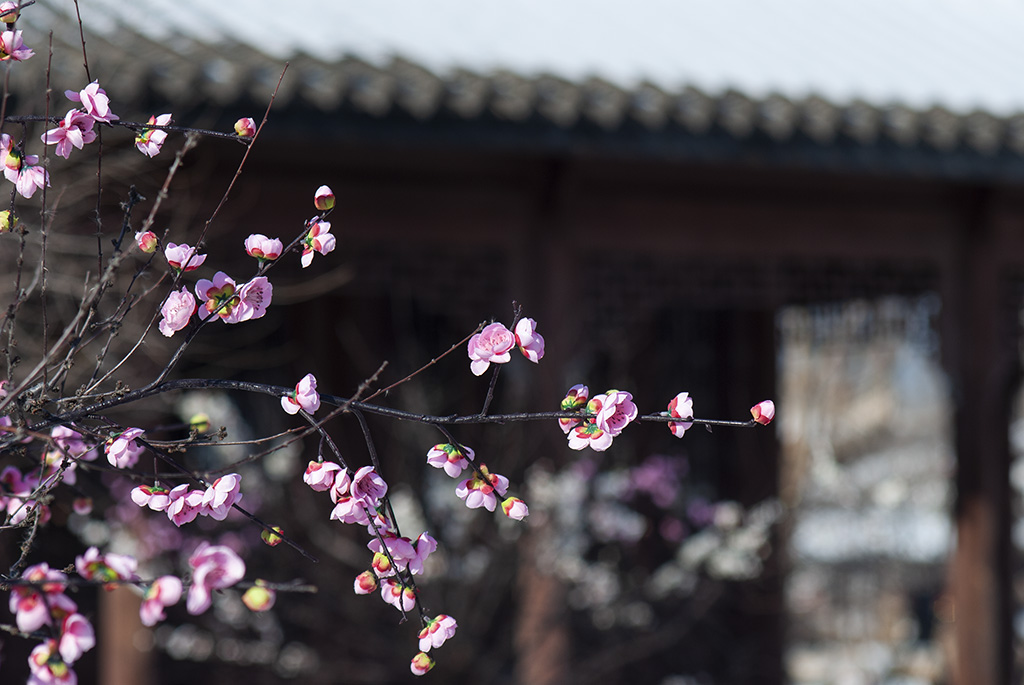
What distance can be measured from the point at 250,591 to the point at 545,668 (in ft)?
10.9

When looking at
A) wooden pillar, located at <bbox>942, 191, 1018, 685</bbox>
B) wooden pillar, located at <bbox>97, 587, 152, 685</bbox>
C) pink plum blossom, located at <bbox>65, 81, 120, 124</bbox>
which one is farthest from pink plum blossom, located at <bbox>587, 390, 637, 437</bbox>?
wooden pillar, located at <bbox>942, 191, 1018, 685</bbox>

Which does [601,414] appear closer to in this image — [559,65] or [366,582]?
[366,582]

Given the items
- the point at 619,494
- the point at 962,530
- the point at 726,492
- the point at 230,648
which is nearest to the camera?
the point at 962,530

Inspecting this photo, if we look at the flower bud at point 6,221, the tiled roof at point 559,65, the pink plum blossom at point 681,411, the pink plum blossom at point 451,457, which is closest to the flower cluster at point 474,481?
the pink plum blossom at point 451,457

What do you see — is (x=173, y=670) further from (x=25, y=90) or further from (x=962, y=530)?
(x=962, y=530)

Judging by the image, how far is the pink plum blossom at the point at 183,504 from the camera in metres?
1.37

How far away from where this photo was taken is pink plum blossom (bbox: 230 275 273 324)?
4.86 ft

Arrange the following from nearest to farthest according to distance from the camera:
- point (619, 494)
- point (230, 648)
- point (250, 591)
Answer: point (250, 591) < point (230, 648) < point (619, 494)

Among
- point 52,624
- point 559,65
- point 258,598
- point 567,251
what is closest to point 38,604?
point 52,624

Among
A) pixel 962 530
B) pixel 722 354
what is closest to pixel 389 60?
pixel 962 530

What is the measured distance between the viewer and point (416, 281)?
14.2 feet

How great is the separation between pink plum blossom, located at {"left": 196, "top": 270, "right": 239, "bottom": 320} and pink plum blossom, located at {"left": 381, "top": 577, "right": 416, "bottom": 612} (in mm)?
412

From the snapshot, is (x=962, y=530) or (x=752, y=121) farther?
(x=962, y=530)

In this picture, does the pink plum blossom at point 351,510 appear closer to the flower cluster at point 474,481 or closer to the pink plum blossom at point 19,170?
the flower cluster at point 474,481
